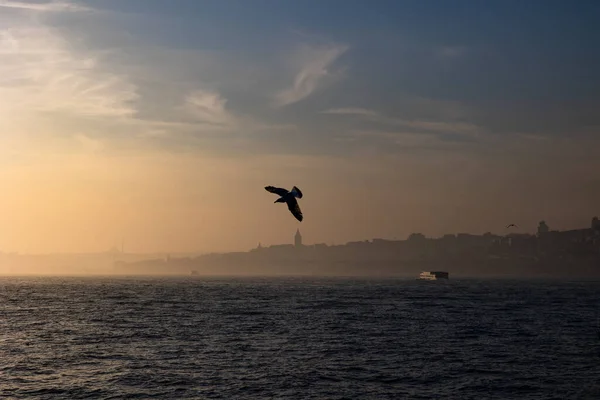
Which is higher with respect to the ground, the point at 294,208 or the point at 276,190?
the point at 276,190

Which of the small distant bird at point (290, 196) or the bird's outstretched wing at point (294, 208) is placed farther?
the bird's outstretched wing at point (294, 208)

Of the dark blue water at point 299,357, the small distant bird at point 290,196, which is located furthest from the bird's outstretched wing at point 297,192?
the dark blue water at point 299,357

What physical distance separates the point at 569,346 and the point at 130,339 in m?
51.6

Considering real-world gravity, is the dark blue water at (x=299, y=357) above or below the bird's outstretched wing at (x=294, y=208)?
below

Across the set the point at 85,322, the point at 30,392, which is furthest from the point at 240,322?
the point at 30,392

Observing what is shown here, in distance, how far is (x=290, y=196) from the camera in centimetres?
2588

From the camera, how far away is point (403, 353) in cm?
7250

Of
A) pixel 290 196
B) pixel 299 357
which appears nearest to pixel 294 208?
pixel 290 196

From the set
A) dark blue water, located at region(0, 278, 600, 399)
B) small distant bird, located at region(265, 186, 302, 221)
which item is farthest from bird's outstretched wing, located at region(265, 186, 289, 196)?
dark blue water, located at region(0, 278, 600, 399)

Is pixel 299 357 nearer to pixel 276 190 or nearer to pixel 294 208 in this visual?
pixel 294 208

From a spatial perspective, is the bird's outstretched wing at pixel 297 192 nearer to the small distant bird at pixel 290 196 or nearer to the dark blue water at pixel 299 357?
the small distant bird at pixel 290 196

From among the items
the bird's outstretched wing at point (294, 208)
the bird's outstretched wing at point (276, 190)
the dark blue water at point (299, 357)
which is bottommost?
the dark blue water at point (299, 357)

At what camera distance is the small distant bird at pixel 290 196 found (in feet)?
82.5

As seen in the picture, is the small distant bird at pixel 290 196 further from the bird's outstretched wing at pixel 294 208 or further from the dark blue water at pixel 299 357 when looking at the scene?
the dark blue water at pixel 299 357
